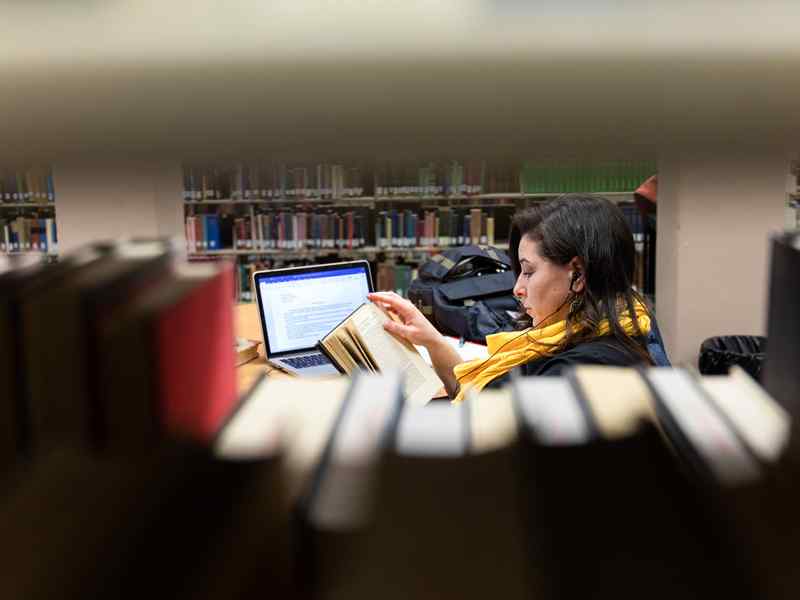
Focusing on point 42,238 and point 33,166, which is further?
point 42,238

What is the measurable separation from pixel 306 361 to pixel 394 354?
1.74 ft

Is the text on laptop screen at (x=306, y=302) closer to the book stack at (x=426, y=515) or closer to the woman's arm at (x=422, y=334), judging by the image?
the woman's arm at (x=422, y=334)

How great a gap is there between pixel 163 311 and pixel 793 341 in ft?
0.78

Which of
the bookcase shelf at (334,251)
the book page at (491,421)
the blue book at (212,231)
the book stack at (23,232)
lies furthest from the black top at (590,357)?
the book stack at (23,232)

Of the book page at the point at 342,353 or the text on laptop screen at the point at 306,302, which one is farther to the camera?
the text on laptop screen at the point at 306,302

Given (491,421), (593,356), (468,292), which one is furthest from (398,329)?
(491,421)

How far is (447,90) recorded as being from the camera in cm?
26

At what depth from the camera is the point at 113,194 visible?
267mm

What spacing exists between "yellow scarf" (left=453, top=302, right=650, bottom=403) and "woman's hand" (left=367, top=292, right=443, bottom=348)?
19 cm

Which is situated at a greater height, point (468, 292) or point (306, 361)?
point (468, 292)

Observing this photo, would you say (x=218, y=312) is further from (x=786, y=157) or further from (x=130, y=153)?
(x=786, y=157)

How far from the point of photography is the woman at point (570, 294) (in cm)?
187

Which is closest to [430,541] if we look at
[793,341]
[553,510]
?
[553,510]

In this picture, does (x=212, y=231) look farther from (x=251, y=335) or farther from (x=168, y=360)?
(x=168, y=360)
